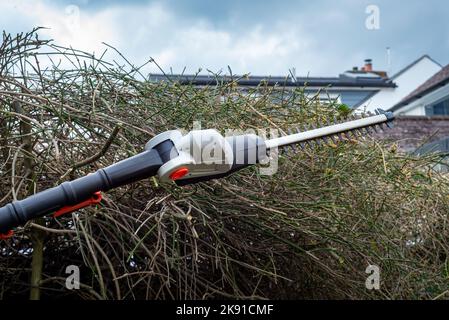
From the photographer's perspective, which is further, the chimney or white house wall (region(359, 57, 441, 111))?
the chimney

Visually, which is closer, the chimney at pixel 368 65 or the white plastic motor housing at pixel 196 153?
the white plastic motor housing at pixel 196 153

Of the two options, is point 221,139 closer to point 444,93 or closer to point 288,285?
point 288,285

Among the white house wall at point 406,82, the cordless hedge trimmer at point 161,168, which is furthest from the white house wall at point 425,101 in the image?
the cordless hedge trimmer at point 161,168

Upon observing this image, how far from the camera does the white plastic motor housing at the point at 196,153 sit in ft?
4.21

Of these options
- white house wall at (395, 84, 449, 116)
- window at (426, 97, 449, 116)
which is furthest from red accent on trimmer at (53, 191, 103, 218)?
window at (426, 97, 449, 116)

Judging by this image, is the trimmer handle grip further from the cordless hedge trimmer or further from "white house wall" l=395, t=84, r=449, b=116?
"white house wall" l=395, t=84, r=449, b=116

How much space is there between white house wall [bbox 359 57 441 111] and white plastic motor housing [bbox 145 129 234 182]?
19.9m

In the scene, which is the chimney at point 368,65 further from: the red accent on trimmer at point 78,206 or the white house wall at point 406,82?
the red accent on trimmer at point 78,206

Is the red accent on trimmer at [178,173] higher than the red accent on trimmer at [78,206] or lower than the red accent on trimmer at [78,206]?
higher

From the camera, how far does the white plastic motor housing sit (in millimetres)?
1284

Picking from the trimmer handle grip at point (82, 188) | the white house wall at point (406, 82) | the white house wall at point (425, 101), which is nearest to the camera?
the trimmer handle grip at point (82, 188)

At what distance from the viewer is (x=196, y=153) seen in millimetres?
1312

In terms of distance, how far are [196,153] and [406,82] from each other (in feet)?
74.8

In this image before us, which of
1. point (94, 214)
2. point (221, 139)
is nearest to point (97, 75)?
point (94, 214)
